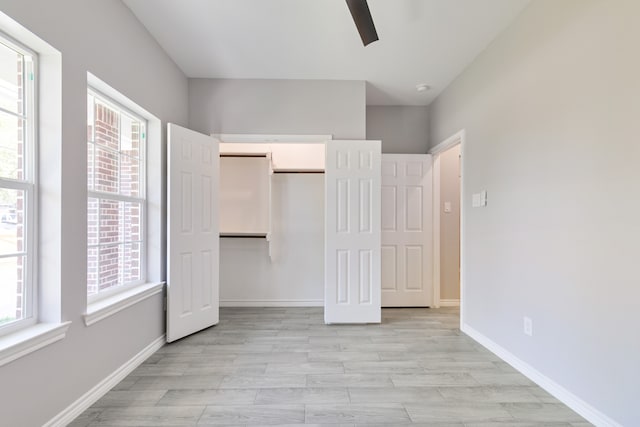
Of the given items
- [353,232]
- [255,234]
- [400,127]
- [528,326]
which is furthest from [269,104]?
[528,326]

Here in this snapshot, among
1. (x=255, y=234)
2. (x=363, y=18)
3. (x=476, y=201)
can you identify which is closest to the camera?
(x=363, y=18)

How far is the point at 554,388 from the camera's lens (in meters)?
2.01

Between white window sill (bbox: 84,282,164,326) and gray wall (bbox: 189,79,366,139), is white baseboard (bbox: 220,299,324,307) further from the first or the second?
gray wall (bbox: 189,79,366,139)

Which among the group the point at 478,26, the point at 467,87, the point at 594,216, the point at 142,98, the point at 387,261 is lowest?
the point at 387,261

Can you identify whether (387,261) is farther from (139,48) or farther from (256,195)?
(139,48)

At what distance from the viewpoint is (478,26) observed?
98.8 inches

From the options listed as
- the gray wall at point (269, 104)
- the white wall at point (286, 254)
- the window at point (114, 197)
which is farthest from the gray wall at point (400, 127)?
the window at point (114, 197)

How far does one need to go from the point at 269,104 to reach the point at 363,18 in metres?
1.87

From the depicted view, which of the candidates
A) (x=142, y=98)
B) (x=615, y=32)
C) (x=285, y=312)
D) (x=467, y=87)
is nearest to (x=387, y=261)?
(x=285, y=312)

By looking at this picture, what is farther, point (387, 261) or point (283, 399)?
point (387, 261)

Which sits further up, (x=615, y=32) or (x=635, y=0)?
(x=635, y=0)

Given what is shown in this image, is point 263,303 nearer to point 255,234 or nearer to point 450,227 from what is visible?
point 255,234

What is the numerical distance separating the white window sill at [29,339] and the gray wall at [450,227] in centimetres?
397

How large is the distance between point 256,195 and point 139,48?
2.08 m
